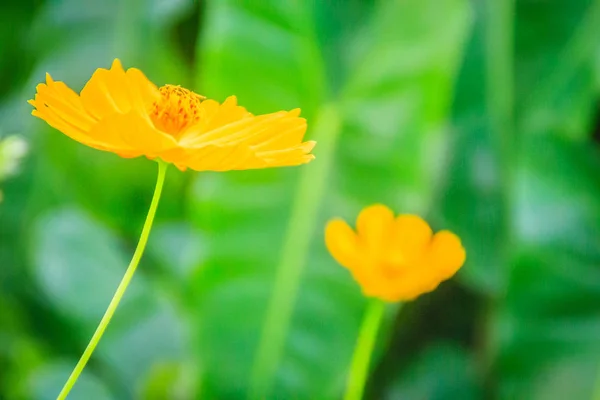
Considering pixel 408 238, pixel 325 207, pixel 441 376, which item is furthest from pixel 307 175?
pixel 408 238

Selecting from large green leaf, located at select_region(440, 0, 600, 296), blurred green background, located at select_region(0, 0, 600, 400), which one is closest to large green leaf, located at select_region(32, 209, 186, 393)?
blurred green background, located at select_region(0, 0, 600, 400)

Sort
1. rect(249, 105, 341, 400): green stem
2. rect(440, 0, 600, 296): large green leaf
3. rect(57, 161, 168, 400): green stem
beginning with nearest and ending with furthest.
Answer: rect(57, 161, 168, 400): green stem < rect(249, 105, 341, 400): green stem < rect(440, 0, 600, 296): large green leaf

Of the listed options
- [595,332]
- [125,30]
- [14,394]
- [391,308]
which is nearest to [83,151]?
[125,30]

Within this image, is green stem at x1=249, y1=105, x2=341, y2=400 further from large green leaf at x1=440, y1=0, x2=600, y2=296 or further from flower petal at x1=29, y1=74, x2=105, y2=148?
flower petal at x1=29, y1=74, x2=105, y2=148

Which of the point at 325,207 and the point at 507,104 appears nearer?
the point at 325,207

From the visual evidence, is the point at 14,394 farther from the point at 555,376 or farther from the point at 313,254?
the point at 555,376

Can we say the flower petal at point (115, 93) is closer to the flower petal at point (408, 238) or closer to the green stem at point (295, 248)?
the flower petal at point (408, 238)

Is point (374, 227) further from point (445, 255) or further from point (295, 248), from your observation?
point (295, 248)

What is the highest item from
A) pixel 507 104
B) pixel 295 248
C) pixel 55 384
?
pixel 507 104
